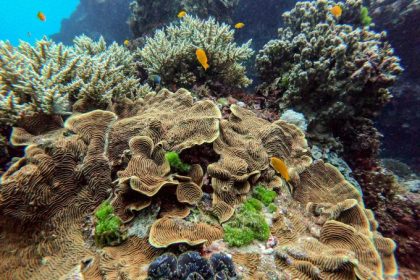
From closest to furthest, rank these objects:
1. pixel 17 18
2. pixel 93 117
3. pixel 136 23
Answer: pixel 93 117 < pixel 136 23 < pixel 17 18

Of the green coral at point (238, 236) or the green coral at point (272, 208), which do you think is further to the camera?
the green coral at point (272, 208)

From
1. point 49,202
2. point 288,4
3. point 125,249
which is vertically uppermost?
point 288,4

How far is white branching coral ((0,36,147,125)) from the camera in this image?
9.86 feet

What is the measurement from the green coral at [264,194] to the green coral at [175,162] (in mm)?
813

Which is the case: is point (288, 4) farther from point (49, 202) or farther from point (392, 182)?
point (49, 202)

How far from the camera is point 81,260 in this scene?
213 cm

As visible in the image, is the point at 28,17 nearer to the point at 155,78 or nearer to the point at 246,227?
the point at 155,78

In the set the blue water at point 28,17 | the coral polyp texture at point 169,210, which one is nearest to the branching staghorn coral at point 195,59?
the coral polyp texture at point 169,210

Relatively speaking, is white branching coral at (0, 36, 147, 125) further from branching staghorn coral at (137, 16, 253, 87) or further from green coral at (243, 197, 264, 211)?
green coral at (243, 197, 264, 211)

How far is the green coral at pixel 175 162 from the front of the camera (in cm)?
264

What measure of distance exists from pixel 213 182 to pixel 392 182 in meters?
4.35

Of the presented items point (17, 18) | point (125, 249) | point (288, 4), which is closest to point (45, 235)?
point (125, 249)

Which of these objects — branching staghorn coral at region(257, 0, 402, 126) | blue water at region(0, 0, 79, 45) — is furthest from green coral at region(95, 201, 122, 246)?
blue water at region(0, 0, 79, 45)

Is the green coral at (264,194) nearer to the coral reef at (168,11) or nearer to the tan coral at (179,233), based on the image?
the tan coral at (179,233)
